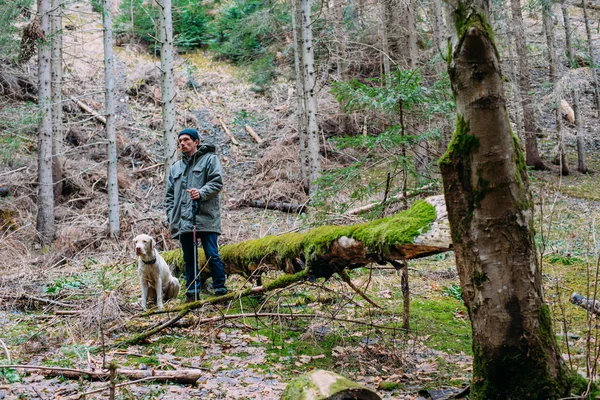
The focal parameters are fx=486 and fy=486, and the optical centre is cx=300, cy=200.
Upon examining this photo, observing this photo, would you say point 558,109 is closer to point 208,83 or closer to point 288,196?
point 288,196

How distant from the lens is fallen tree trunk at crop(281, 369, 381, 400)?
115 inches

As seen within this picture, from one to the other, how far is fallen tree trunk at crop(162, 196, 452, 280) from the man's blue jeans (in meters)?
0.43

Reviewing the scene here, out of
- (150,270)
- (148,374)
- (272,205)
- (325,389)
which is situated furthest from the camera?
(272,205)

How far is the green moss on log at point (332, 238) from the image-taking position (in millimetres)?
3902

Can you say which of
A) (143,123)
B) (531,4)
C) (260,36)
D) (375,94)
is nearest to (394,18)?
(531,4)

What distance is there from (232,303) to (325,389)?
2.99 metres

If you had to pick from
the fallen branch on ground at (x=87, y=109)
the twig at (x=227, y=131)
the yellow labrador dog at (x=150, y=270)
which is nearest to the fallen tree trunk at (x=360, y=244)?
the yellow labrador dog at (x=150, y=270)

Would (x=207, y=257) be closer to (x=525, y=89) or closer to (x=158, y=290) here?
(x=158, y=290)

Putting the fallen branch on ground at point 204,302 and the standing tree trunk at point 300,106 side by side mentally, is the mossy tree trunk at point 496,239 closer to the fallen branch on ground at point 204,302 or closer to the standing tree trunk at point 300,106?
the fallen branch on ground at point 204,302

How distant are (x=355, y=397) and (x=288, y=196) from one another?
1343 centimetres

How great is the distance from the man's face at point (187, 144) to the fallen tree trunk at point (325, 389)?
432cm

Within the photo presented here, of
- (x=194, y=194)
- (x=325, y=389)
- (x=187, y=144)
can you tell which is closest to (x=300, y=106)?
(x=187, y=144)

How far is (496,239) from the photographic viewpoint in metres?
3.04

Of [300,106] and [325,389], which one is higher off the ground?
[300,106]
